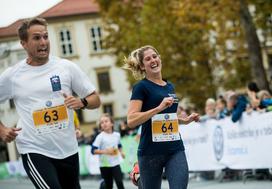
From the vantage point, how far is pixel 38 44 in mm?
6883

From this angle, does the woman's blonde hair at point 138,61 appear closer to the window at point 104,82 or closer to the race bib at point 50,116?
the race bib at point 50,116

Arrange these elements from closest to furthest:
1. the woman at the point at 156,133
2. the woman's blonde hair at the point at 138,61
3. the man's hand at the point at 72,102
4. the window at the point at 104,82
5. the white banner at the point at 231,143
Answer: the man's hand at the point at 72,102 → the woman at the point at 156,133 → the woman's blonde hair at the point at 138,61 → the white banner at the point at 231,143 → the window at the point at 104,82

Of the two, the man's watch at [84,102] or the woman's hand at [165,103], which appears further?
the woman's hand at [165,103]

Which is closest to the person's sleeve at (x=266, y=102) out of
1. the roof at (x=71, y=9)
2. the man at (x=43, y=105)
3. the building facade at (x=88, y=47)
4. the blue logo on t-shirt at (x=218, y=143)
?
the blue logo on t-shirt at (x=218, y=143)

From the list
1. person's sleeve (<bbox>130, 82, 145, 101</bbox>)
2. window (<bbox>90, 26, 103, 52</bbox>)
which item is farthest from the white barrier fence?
window (<bbox>90, 26, 103, 52</bbox>)

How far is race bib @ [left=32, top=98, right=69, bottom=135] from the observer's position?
6.86 metres

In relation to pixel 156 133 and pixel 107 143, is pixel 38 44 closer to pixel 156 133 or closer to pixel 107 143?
pixel 156 133

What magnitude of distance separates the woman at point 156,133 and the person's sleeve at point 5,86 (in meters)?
1.18

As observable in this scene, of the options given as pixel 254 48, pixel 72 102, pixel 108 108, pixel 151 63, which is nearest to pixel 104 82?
pixel 108 108

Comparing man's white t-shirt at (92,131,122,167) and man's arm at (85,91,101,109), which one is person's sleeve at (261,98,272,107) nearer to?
man's white t-shirt at (92,131,122,167)

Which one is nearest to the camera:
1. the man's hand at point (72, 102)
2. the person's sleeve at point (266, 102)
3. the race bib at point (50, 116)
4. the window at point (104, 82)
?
the man's hand at point (72, 102)

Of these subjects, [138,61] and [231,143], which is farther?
[231,143]

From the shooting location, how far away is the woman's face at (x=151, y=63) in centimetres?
771

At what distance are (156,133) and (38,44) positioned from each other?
146cm
